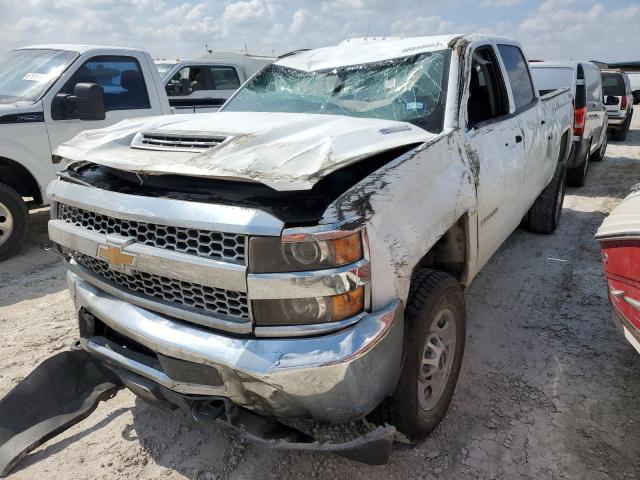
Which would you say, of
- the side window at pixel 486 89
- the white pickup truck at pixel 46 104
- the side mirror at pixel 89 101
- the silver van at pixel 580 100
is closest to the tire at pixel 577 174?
the silver van at pixel 580 100

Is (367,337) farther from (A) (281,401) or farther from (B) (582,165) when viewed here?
(B) (582,165)

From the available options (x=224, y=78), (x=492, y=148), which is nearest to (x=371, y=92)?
(x=492, y=148)

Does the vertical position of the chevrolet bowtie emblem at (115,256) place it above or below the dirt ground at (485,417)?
above

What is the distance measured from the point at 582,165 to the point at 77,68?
7.18 m

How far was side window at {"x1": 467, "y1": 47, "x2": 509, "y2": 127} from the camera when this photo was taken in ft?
10.7

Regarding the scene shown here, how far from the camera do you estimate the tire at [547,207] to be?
210 inches

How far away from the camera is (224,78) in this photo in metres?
9.69

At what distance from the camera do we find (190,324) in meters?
2.01

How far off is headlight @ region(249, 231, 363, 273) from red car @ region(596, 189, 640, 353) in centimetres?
144

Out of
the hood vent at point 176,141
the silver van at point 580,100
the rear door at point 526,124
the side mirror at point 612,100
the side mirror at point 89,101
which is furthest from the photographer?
the side mirror at point 612,100

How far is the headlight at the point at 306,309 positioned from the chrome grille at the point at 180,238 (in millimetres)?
206

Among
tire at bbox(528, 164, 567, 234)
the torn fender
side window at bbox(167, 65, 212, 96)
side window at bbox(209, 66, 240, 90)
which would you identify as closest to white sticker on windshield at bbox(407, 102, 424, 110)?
the torn fender

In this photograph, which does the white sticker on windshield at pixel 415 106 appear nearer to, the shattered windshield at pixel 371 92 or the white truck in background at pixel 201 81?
the shattered windshield at pixel 371 92

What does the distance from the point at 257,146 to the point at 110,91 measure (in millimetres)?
4357
